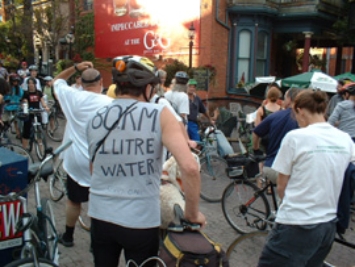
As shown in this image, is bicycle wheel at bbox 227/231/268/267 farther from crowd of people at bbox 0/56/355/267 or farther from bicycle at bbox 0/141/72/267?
bicycle at bbox 0/141/72/267

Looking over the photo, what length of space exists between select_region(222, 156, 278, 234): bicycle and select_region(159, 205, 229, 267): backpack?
2080mm

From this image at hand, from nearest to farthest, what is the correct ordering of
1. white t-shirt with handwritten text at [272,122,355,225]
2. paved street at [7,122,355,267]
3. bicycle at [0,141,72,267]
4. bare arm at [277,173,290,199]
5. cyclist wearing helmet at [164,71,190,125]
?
white t-shirt with handwritten text at [272,122,355,225]
bare arm at [277,173,290,199]
bicycle at [0,141,72,267]
paved street at [7,122,355,267]
cyclist wearing helmet at [164,71,190,125]

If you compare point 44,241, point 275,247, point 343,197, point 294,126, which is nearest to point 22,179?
point 44,241

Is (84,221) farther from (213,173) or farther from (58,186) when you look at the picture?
(213,173)

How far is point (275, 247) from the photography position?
2.47m

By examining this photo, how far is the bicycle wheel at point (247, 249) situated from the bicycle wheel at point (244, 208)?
553 millimetres

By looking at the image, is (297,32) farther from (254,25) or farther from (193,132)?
(193,132)

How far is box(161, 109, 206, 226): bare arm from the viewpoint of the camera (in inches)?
73.6

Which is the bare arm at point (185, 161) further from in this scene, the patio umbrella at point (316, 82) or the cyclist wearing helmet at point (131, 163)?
the patio umbrella at point (316, 82)

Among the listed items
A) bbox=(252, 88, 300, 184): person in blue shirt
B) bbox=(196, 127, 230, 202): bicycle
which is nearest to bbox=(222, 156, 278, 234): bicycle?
bbox=(252, 88, 300, 184): person in blue shirt

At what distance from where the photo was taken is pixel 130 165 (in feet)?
6.57

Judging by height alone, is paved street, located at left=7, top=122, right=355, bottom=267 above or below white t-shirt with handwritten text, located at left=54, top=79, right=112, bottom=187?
below

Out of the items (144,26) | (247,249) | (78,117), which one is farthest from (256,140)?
(144,26)

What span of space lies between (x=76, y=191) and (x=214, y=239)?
Answer: 5.83 ft
